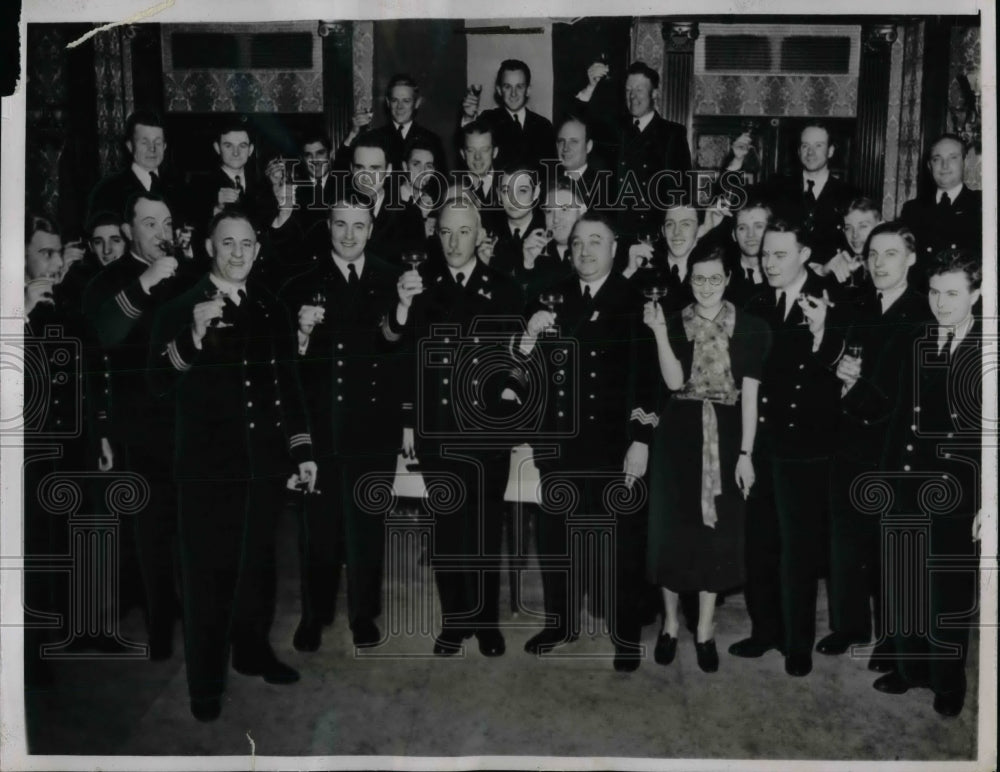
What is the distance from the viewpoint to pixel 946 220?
8.59 feet

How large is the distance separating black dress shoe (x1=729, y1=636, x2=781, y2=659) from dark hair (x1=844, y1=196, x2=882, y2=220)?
3.84 ft

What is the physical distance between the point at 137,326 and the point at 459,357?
0.87m

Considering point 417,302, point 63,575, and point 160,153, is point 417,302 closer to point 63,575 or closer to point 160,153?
point 160,153

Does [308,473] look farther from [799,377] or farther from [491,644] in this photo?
[799,377]

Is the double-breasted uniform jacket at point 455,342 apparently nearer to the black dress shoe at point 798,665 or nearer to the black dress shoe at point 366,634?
the black dress shoe at point 366,634

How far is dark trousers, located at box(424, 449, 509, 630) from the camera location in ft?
8.80

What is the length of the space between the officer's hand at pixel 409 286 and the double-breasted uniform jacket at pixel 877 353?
1.15 m

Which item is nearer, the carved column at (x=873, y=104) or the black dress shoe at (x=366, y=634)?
the carved column at (x=873, y=104)

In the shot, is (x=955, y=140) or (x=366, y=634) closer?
(x=955, y=140)

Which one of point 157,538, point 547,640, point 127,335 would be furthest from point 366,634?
point 127,335

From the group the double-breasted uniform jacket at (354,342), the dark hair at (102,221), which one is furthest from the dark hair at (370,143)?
the dark hair at (102,221)

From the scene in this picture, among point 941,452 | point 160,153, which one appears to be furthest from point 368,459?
point 941,452

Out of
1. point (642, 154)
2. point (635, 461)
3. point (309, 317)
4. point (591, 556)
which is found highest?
point (642, 154)

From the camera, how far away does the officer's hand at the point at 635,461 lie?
2660mm
